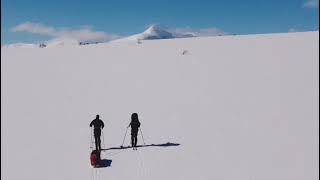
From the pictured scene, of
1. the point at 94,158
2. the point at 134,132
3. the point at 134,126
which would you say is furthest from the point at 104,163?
the point at 134,126

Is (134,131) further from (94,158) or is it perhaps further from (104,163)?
(94,158)

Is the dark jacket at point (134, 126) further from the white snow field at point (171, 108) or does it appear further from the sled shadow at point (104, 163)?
the sled shadow at point (104, 163)

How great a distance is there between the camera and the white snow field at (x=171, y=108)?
43.1 ft

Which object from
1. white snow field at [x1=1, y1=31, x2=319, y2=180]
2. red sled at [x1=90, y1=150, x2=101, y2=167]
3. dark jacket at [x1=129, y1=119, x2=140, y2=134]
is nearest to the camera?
red sled at [x1=90, y1=150, x2=101, y2=167]

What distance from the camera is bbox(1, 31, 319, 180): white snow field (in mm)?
13125

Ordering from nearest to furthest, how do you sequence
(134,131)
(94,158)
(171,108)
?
(94,158), (134,131), (171,108)

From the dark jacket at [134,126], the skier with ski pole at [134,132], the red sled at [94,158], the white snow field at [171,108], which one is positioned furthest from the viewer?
the dark jacket at [134,126]

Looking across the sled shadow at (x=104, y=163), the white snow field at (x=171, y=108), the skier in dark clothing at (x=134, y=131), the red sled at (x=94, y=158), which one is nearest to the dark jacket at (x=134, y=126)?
the skier in dark clothing at (x=134, y=131)

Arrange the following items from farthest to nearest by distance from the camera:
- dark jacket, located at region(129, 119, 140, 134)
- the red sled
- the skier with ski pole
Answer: dark jacket, located at region(129, 119, 140, 134)
the skier with ski pole
the red sled

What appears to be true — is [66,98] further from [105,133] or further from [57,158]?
[57,158]

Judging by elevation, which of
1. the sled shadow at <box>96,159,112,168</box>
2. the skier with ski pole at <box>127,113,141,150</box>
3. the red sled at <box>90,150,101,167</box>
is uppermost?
the skier with ski pole at <box>127,113,141,150</box>

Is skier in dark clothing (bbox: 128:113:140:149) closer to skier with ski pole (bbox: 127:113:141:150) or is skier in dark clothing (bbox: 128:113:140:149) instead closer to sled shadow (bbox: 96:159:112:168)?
skier with ski pole (bbox: 127:113:141:150)

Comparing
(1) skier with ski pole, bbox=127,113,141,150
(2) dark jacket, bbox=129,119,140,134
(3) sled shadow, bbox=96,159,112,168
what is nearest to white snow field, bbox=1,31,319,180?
(3) sled shadow, bbox=96,159,112,168

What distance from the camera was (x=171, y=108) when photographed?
21.8m
